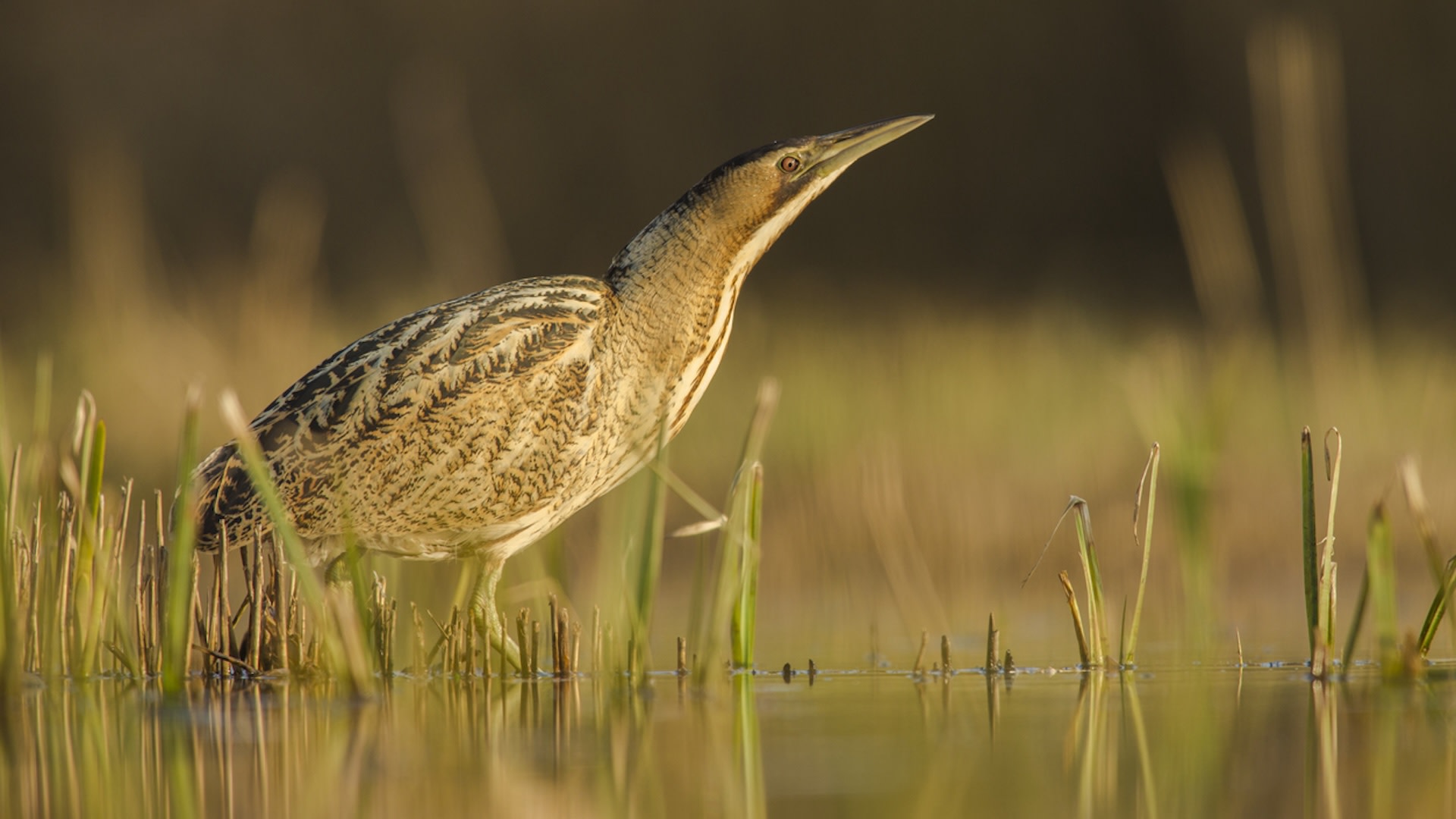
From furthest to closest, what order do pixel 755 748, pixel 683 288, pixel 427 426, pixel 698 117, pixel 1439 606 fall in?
pixel 698 117 < pixel 683 288 < pixel 427 426 < pixel 1439 606 < pixel 755 748

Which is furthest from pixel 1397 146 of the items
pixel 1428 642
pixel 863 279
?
pixel 1428 642

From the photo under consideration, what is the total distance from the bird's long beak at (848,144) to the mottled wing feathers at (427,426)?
24.5 inches

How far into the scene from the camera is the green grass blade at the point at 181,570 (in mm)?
2516

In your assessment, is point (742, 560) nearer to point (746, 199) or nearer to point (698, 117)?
point (746, 199)

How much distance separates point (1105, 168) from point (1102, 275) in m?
0.75

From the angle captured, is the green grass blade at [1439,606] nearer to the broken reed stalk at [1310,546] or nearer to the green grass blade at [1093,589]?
the broken reed stalk at [1310,546]

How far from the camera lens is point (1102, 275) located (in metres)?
8.77

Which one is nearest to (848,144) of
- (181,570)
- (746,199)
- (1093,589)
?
(746,199)

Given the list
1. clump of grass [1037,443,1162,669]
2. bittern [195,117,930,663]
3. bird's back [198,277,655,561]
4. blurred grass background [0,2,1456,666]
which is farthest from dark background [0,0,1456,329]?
clump of grass [1037,443,1162,669]

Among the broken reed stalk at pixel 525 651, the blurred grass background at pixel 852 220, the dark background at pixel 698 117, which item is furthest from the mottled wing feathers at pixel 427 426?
the dark background at pixel 698 117

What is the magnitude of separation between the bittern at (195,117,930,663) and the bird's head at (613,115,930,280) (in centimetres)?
11

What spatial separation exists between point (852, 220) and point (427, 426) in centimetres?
624

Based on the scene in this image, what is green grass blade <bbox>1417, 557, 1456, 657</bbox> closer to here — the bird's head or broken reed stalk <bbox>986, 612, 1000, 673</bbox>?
broken reed stalk <bbox>986, 612, 1000, 673</bbox>

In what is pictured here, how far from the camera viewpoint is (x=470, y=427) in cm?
312
